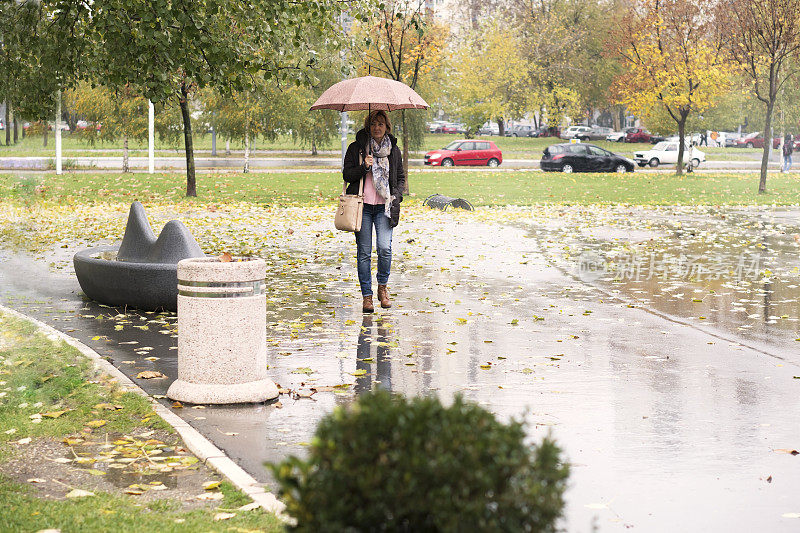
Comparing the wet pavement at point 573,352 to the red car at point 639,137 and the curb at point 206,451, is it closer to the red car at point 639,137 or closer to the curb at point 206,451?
the curb at point 206,451

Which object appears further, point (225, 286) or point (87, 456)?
point (225, 286)

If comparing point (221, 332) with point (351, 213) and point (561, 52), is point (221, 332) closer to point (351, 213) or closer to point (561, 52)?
point (351, 213)

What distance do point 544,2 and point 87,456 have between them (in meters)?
72.8

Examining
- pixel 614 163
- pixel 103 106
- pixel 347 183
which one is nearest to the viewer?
pixel 347 183

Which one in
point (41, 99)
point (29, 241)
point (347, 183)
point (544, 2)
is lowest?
point (29, 241)

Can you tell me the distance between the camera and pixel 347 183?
432 inches

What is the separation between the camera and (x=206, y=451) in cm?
577

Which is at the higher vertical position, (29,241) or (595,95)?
(595,95)

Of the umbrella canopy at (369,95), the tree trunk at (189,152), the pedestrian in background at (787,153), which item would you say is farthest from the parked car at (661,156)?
the umbrella canopy at (369,95)

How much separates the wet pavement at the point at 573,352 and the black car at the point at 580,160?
28.1 meters

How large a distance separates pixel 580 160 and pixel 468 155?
625 cm

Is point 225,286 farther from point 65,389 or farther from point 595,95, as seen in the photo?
point 595,95

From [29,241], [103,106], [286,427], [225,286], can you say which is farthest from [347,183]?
[103,106]

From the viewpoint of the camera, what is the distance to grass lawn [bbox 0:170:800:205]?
27.8m
